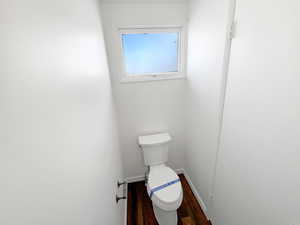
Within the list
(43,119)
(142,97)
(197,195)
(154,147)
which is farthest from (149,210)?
(43,119)

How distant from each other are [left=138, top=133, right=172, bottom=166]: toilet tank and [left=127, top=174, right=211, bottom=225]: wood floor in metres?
0.51

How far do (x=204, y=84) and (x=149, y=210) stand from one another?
63.8 inches

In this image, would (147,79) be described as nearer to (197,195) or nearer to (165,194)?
(165,194)

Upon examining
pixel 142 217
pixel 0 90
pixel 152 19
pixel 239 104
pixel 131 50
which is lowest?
pixel 142 217

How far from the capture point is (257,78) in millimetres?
828

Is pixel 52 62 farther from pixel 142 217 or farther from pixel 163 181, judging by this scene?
pixel 142 217

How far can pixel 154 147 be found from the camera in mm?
1810

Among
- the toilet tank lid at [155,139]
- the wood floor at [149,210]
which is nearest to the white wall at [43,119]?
the toilet tank lid at [155,139]

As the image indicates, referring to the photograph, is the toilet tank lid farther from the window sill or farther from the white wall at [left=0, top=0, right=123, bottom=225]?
the white wall at [left=0, top=0, right=123, bottom=225]

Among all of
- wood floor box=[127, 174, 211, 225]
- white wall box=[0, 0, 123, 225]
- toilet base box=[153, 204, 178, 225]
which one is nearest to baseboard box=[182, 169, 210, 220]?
wood floor box=[127, 174, 211, 225]

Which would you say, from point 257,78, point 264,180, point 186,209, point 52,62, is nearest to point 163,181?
point 186,209

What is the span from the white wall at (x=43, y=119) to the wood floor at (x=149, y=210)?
3.97 ft

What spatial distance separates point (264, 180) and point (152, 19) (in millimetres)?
1674

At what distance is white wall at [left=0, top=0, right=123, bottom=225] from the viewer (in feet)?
0.95
